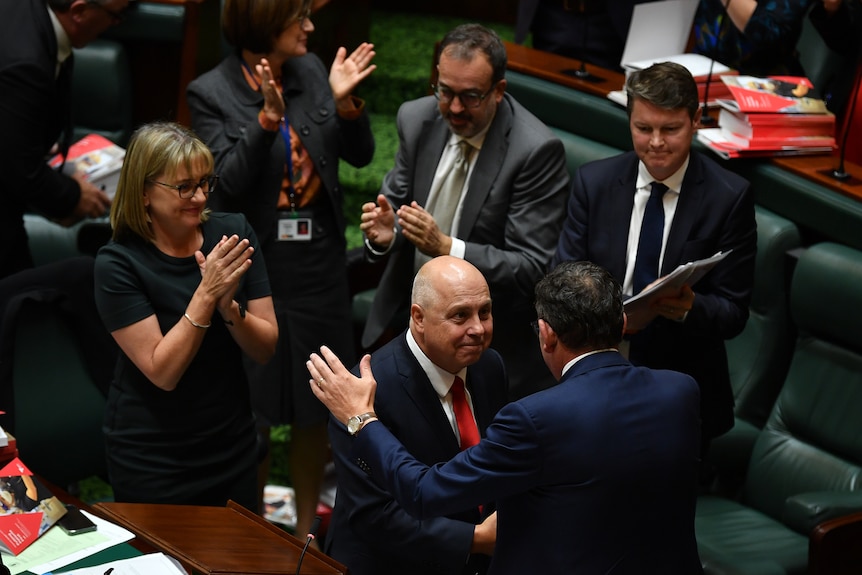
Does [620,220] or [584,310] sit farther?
[620,220]

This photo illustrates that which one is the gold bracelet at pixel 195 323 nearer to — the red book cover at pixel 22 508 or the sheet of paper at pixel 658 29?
the red book cover at pixel 22 508

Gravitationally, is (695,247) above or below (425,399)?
above

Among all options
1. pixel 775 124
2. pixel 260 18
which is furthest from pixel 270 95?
pixel 775 124

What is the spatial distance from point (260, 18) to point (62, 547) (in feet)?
5.31

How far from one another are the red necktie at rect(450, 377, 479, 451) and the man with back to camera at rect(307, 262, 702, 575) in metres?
0.29

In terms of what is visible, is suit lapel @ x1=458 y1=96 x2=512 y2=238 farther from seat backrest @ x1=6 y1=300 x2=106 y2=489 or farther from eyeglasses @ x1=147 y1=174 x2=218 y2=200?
seat backrest @ x1=6 y1=300 x2=106 y2=489

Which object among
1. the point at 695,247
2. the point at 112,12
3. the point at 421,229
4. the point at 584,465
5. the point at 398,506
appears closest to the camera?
the point at 584,465

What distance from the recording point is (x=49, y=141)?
402 centimetres

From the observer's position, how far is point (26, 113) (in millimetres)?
3771

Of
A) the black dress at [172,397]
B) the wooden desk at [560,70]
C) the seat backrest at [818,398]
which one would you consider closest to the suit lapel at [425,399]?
the black dress at [172,397]

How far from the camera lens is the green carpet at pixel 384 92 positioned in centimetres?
462

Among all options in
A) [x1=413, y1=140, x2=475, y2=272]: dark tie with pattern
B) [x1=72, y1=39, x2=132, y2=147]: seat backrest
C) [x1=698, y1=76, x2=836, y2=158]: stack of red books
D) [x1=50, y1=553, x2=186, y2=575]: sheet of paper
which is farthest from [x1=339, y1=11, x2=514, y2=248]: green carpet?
[x1=50, y1=553, x2=186, y2=575]: sheet of paper

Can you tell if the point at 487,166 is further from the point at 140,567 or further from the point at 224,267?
the point at 140,567

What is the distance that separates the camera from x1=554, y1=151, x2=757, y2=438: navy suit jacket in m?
3.21
